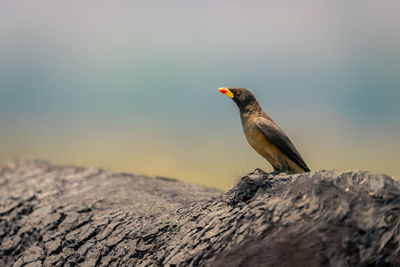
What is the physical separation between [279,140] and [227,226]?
62.2 inches

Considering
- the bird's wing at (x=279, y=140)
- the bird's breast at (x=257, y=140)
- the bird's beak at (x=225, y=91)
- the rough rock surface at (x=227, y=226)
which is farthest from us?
the bird's beak at (x=225, y=91)

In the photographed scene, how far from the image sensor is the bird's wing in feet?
16.5

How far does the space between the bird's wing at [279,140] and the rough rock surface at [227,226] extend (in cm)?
76

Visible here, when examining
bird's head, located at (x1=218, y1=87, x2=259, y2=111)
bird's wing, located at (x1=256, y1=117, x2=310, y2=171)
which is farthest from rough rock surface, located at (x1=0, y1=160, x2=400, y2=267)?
bird's head, located at (x1=218, y1=87, x2=259, y2=111)

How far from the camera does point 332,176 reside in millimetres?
3777

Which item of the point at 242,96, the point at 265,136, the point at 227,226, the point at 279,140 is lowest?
the point at 227,226

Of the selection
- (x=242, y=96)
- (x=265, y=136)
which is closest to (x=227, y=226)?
(x=265, y=136)

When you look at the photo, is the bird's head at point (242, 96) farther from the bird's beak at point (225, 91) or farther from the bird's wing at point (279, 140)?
the bird's wing at point (279, 140)

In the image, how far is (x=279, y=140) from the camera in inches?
198

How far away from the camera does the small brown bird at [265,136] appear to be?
506 centimetres

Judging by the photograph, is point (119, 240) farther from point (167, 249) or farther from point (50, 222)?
point (50, 222)

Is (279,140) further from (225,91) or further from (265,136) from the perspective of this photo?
(225,91)

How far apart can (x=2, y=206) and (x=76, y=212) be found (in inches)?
75.3

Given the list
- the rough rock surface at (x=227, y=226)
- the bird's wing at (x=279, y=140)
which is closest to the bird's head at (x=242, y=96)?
the bird's wing at (x=279, y=140)
